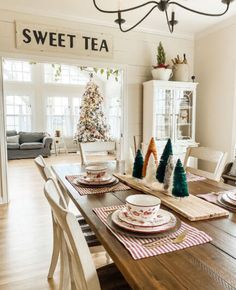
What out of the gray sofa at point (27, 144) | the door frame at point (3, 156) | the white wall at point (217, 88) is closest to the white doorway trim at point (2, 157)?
the door frame at point (3, 156)

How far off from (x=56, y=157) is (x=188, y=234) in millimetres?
6825

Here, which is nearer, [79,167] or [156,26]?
[79,167]

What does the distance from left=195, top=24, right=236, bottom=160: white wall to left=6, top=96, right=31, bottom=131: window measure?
563cm

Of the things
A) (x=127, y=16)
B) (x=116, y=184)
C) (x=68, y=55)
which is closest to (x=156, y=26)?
(x=127, y=16)

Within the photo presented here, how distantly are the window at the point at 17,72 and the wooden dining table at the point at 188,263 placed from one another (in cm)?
768

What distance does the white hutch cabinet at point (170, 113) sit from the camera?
12.5 ft

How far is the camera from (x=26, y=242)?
2438 mm

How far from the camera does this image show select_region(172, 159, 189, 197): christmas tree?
4.15ft

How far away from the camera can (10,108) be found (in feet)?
25.9

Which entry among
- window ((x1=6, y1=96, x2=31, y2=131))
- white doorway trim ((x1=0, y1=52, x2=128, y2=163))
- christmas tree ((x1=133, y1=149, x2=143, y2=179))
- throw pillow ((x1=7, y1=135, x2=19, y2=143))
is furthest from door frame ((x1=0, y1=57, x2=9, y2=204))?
window ((x1=6, y1=96, x2=31, y2=131))

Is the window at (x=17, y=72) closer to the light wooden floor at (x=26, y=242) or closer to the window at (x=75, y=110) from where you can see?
the window at (x=75, y=110)

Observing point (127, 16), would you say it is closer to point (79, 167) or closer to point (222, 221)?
point (79, 167)

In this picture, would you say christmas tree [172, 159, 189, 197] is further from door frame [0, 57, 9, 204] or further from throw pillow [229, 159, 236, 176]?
door frame [0, 57, 9, 204]

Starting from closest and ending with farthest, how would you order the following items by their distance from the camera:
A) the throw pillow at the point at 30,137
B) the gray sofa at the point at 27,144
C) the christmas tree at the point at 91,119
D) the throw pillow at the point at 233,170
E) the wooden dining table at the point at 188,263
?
the wooden dining table at the point at 188,263
the throw pillow at the point at 233,170
the gray sofa at the point at 27,144
the throw pillow at the point at 30,137
the christmas tree at the point at 91,119
